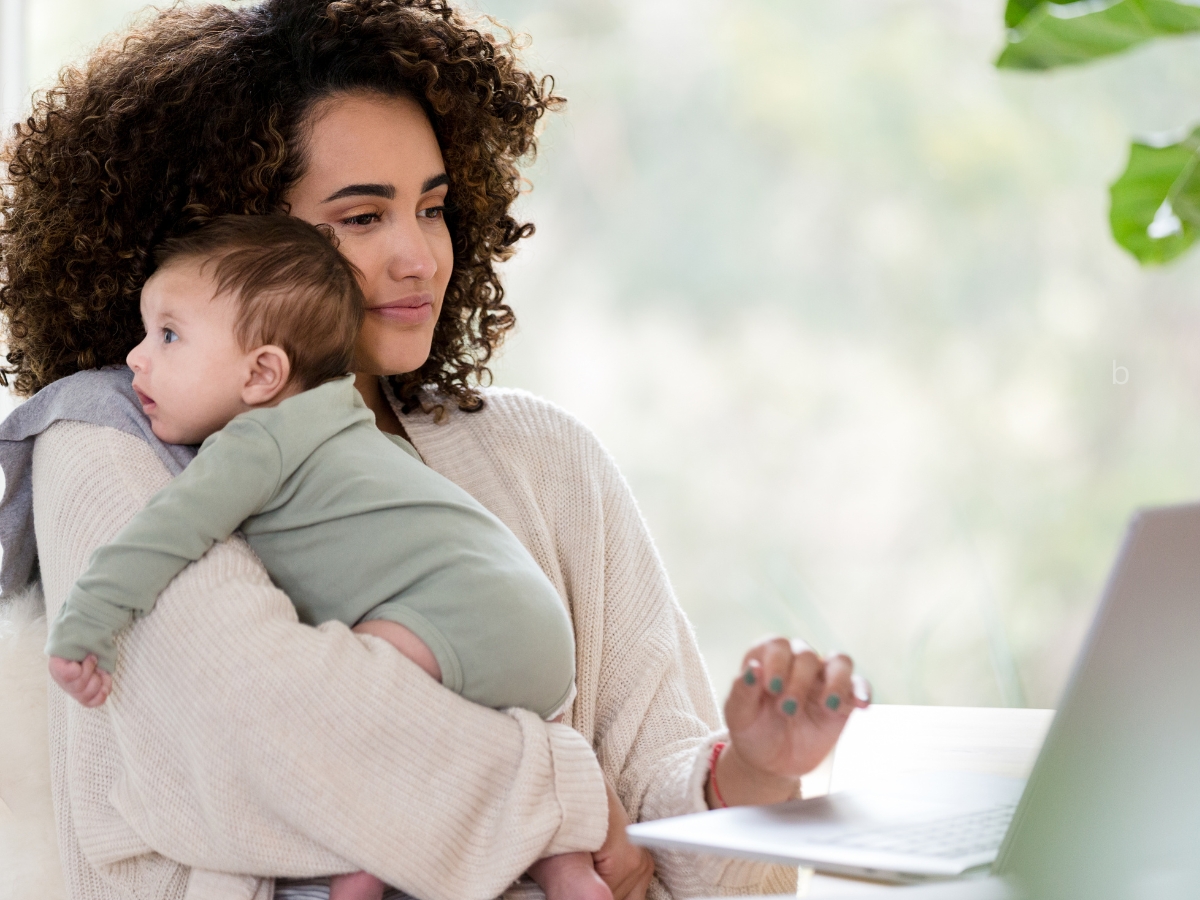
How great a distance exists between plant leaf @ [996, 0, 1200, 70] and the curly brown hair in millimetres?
890

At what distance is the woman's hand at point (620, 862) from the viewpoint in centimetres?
134

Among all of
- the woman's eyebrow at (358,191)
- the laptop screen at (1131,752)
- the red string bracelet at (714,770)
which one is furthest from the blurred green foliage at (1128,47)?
the woman's eyebrow at (358,191)

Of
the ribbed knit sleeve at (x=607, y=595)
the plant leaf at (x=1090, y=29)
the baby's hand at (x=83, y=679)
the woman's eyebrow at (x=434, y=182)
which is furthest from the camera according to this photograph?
the woman's eyebrow at (x=434, y=182)

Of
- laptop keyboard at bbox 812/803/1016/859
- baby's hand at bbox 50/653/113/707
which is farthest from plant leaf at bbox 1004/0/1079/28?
baby's hand at bbox 50/653/113/707

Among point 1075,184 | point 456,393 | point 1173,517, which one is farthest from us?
point 1075,184

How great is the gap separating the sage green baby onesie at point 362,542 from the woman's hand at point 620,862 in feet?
0.49

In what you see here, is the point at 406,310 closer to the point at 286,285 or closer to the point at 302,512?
the point at 286,285

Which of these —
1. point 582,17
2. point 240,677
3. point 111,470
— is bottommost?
point 240,677

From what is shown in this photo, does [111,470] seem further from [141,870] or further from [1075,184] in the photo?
[1075,184]

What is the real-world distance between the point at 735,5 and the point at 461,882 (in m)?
3.10

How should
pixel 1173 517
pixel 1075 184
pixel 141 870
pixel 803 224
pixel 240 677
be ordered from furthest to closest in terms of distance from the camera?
pixel 803 224, pixel 1075 184, pixel 141 870, pixel 240 677, pixel 1173 517

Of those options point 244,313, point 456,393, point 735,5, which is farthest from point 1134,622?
point 735,5

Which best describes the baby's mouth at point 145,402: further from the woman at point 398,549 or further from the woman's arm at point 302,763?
the woman's arm at point 302,763

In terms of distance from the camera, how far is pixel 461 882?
1.22 metres
